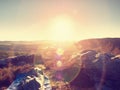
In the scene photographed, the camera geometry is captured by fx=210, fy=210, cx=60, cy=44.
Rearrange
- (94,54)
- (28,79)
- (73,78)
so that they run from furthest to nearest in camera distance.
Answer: (94,54)
(73,78)
(28,79)

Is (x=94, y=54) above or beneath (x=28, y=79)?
above

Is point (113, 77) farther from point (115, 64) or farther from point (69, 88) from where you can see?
point (69, 88)

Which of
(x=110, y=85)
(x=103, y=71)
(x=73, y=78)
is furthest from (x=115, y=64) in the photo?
(x=73, y=78)

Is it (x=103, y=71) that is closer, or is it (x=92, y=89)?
(x=92, y=89)

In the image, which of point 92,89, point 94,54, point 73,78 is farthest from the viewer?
point 94,54

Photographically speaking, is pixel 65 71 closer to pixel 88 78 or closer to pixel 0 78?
pixel 88 78

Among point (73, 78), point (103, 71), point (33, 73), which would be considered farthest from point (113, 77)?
point (33, 73)
